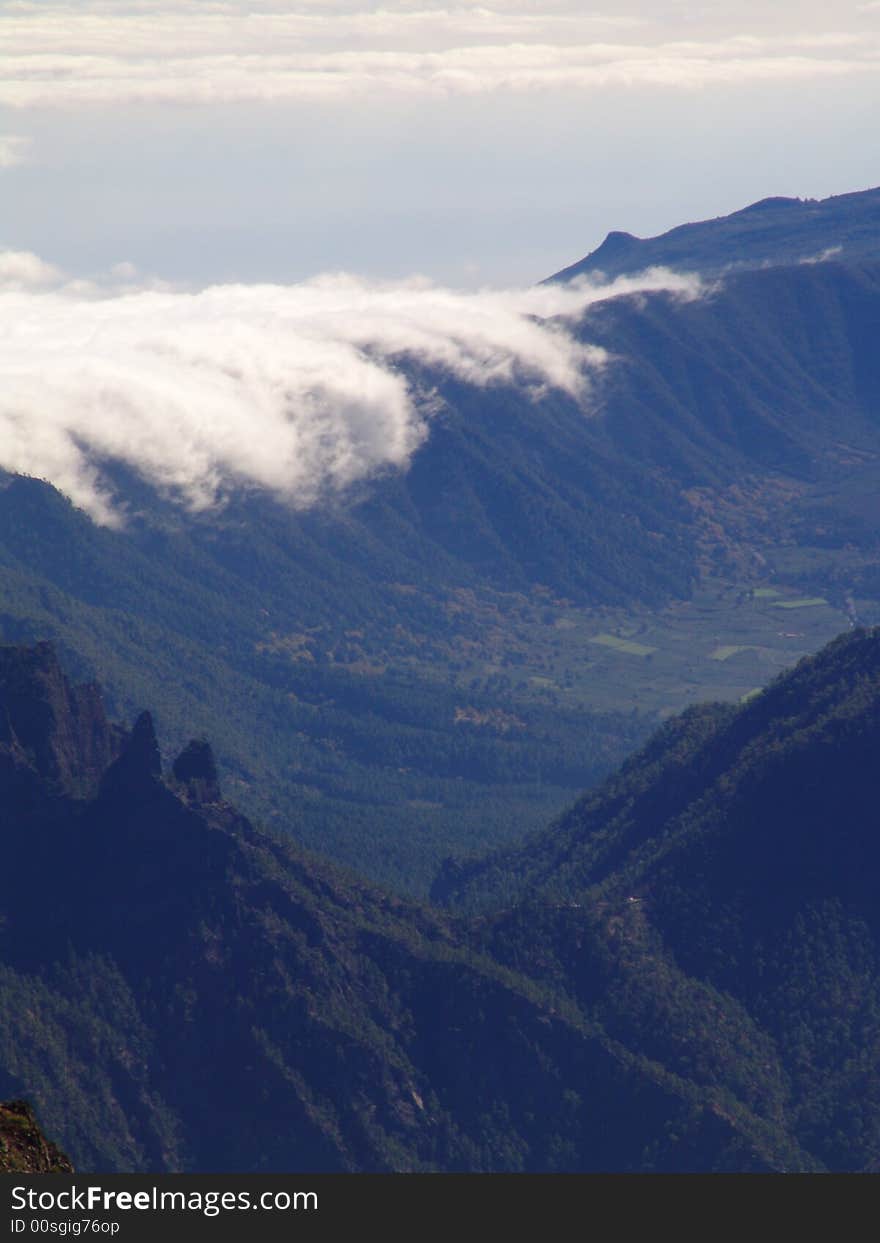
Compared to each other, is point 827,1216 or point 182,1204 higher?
point 182,1204

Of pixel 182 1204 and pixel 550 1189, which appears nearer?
pixel 182 1204

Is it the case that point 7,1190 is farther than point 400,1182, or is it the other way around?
point 400,1182

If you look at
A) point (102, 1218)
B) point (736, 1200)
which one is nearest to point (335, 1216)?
point (102, 1218)

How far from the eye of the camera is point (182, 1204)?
108 m

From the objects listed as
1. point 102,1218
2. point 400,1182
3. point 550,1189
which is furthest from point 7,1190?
point 550,1189

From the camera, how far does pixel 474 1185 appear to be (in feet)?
387

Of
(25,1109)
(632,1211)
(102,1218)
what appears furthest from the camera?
(25,1109)

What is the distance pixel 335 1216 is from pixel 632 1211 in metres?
16.2

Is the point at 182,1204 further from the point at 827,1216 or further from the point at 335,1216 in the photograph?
the point at 827,1216

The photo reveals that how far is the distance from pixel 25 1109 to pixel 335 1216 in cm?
2357

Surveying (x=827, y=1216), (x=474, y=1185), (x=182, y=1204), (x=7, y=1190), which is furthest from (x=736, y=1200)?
(x=7, y=1190)

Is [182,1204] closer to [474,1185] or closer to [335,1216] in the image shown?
[335,1216]

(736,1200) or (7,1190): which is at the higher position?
(7,1190)

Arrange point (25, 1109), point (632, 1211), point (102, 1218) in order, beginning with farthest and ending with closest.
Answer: point (25, 1109) < point (632, 1211) < point (102, 1218)
